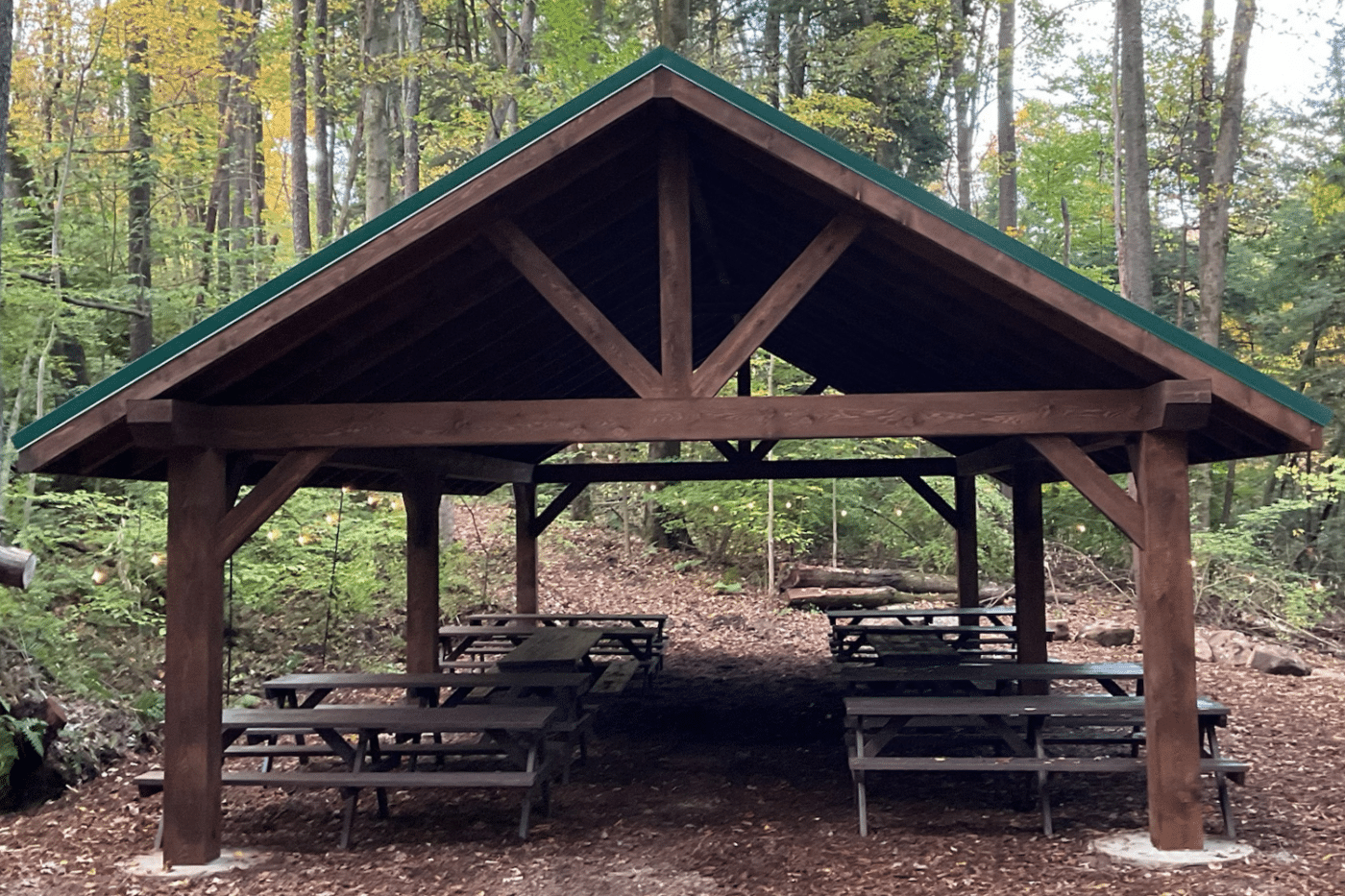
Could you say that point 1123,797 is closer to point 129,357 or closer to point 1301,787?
point 1301,787

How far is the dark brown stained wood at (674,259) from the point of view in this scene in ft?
17.8

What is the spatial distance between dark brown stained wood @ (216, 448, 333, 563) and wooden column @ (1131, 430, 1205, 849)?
450 cm

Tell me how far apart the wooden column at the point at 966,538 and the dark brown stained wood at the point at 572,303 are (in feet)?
21.8

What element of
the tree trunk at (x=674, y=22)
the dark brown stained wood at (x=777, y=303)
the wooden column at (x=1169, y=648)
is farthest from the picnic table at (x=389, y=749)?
the tree trunk at (x=674, y=22)

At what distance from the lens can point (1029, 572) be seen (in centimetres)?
870

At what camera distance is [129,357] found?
1493cm

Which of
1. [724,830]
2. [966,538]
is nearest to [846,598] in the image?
[966,538]

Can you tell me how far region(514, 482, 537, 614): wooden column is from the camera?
1213 centimetres

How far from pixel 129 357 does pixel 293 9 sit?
5628mm

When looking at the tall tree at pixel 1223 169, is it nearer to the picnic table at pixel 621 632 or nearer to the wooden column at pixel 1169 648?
the picnic table at pixel 621 632

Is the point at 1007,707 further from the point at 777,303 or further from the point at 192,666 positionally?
the point at 192,666

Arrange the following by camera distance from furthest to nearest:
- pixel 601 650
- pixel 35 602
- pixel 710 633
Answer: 1. pixel 710 633
2. pixel 601 650
3. pixel 35 602

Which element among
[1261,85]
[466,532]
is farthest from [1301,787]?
[1261,85]

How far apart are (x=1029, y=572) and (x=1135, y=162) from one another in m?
8.05
